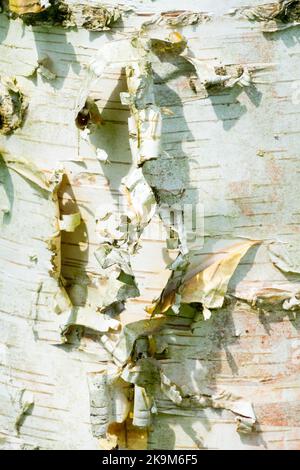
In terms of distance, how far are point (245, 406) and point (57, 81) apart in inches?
21.1

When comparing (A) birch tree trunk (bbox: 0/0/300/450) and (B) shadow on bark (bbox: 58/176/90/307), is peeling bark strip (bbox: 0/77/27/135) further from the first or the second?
(B) shadow on bark (bbox: 58/176/90/307)

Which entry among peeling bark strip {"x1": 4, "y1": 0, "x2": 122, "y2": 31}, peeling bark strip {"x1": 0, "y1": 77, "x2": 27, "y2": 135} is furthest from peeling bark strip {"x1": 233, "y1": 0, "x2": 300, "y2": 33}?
peeling bark strip {"x1": 0, "y1": 77, "x2": 27, "y2": 135}

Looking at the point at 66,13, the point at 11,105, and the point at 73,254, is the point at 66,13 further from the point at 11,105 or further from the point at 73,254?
the point at 73,254

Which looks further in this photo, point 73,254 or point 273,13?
point 73,254

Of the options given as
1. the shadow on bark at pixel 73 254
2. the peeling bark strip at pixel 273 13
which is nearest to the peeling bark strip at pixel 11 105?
the shadow on bark at pixel 73 254

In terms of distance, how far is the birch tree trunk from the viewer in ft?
3.80

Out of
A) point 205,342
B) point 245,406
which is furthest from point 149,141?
point 245,406

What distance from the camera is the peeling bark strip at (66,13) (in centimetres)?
116

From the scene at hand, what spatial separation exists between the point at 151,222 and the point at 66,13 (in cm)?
31

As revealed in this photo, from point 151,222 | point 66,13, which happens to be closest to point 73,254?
point 151,222

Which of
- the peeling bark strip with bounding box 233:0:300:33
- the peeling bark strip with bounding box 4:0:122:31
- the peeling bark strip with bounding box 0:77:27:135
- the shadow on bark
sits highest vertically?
the peeling bark strip with bounding box 4:0:122:31

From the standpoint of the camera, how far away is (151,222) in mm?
1222

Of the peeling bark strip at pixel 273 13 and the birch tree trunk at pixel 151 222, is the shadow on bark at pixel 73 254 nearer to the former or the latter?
the birch tree trunk at pixel 151 222

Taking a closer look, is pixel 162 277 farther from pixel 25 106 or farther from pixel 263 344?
pixel 25 106
